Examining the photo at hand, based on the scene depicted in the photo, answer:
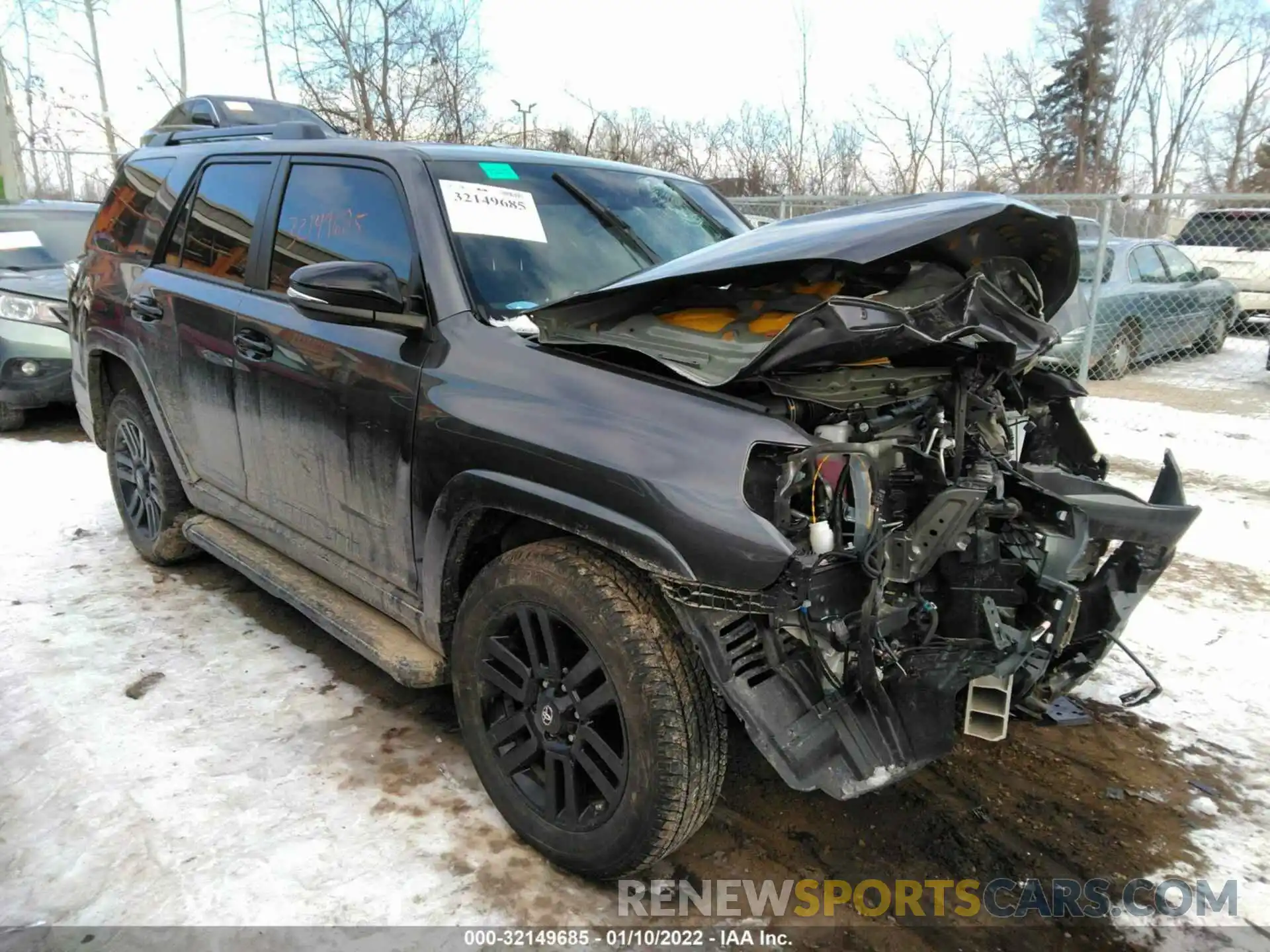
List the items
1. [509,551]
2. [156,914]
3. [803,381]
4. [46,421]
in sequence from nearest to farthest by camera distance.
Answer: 1. [803,381]
2. [156,914]
3. [509,551]
4. [46,421]

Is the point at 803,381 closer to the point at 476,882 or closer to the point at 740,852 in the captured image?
the point at 740,852

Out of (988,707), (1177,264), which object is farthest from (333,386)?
(1177,264)

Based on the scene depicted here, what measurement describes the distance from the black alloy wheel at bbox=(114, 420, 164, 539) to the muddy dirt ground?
1.99m

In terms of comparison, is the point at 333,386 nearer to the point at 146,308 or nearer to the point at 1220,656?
the point at 146,308

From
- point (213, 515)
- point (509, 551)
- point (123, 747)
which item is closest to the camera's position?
point (509, 551)

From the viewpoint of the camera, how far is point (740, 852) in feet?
8.41

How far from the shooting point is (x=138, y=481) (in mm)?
4551

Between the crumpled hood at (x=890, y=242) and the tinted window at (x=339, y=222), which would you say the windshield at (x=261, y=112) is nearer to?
the tinted window at (x=339, y=222)

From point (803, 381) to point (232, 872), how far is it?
2078mm

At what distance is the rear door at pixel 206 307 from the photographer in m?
3.51

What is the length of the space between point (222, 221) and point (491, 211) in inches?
61.4

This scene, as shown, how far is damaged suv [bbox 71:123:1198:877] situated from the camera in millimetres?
2029

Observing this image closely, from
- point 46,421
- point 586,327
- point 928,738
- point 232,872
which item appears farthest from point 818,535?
point 46,421

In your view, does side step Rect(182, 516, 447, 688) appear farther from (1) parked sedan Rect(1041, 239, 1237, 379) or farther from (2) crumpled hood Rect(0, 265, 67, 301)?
(1) parked sedan Rect(1041, 239, 1237, 379)
